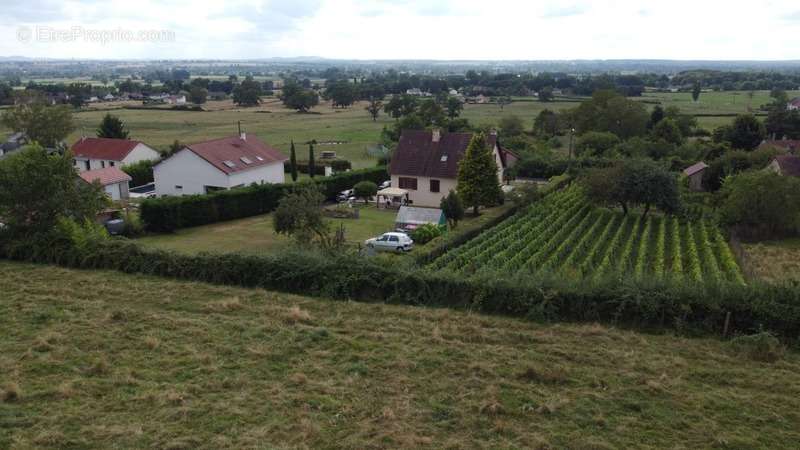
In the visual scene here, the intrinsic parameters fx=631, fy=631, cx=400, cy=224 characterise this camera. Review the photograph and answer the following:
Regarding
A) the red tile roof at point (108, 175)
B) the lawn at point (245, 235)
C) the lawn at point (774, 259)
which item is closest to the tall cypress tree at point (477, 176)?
the lawn at point (245, 235)

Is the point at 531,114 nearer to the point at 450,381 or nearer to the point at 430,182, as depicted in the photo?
the point at 430,182

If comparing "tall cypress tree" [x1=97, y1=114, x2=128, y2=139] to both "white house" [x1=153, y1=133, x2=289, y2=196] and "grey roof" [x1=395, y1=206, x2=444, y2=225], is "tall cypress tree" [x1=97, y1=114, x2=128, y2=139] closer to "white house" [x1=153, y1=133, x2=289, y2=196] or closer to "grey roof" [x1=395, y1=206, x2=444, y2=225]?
"white house" [x1=153, y1=133, x2=289, y2=196]

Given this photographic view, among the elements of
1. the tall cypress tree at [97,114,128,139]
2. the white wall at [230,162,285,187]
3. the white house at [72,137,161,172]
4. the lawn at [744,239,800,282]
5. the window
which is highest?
the tall cypress tree at [97,114,128,139]

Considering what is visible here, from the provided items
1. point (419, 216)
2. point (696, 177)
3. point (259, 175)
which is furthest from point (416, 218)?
point (696, 177)

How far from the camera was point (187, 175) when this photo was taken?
3906 centimetres

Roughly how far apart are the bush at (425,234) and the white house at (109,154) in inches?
1058

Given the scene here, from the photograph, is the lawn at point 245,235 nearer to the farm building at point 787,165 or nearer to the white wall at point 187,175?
the white wall at point 187,175

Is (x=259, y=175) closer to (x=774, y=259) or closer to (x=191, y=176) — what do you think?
(x=191, y=176)

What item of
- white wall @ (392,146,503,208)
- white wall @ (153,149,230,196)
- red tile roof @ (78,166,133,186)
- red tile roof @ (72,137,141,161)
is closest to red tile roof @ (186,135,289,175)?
white wall @ (153,149,230,196)

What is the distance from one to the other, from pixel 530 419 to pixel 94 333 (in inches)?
404

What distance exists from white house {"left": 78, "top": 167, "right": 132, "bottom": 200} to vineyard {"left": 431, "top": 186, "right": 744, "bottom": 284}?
79.3ft

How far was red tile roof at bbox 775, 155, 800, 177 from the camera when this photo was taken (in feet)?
130

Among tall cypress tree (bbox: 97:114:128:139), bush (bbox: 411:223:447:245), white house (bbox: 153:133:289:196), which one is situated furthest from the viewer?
tall cypress tree (bbox: 97:114:128:139)

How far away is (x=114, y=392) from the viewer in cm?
1186
